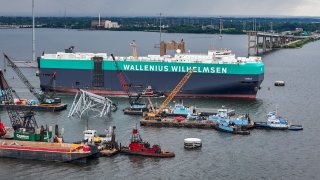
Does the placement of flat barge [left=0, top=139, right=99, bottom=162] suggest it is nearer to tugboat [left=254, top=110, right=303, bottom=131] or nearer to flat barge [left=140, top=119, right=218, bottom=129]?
flat barge [left=140, top=119, right=218, bottom=129]

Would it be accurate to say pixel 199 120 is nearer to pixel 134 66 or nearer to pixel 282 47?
pixel 134 66

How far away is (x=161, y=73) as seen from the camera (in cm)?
3888

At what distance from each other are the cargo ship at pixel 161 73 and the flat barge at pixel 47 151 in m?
14.7

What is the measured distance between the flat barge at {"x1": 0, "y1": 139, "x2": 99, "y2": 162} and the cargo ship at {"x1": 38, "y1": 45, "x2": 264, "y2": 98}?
14.7 metres

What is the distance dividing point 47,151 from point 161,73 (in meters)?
15.4

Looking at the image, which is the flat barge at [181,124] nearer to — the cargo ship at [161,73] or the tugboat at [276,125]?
the tugboat at [276,125]

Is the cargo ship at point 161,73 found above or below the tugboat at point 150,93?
above

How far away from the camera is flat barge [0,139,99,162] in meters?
24.0

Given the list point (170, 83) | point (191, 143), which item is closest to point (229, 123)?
point (191, 143)

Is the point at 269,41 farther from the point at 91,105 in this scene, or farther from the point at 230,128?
the point at 230,128

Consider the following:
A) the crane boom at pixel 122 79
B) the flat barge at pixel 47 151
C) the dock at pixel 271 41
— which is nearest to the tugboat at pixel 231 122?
the flat barge at pixel 47 151

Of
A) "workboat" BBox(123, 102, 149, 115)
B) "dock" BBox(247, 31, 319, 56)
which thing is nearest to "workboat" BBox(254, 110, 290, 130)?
"workboat" BBox(123, 102, 149, 115)

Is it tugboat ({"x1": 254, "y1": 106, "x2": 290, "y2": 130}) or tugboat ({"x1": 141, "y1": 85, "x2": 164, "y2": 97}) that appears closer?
tugboat ({"x1": 254, "y1": 106, "x2": 290, "y2": 130})

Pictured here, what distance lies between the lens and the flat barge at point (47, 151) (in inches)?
946
